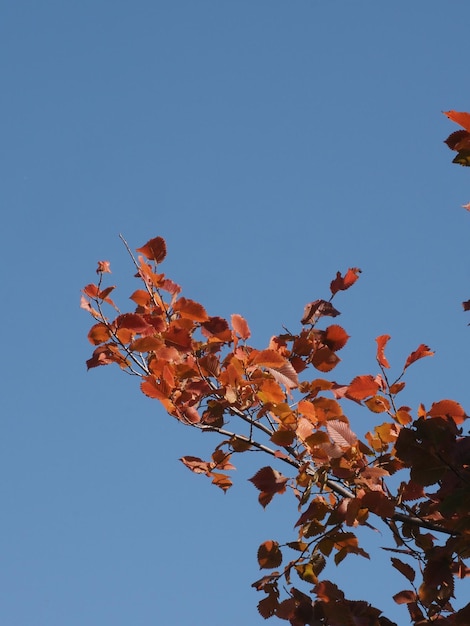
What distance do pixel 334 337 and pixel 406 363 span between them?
0.90ft

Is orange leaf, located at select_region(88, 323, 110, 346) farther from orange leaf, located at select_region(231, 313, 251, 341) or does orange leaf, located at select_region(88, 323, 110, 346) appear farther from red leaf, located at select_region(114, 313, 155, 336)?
orange leaf, located at select_region(231, 313, 251, 341)

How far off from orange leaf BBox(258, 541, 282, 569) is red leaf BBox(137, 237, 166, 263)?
1.04 m

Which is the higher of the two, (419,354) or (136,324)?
(136,324)

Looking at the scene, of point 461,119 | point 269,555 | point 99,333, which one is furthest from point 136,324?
point 461,119

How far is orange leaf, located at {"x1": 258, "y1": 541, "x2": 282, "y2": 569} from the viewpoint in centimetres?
257

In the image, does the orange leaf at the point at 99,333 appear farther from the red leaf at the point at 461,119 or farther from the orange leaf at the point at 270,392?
the red leaf at the point at 461,119

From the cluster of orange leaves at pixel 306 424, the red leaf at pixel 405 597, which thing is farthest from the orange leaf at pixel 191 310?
the red leaf at pixel 405 597

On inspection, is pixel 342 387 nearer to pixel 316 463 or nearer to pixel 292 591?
pixel 316 463

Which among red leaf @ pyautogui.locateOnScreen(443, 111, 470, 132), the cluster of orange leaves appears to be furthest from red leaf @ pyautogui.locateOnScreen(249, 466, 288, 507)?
red leaf @ pyautogui.locateOnScreen(443, 111, 470, 132)

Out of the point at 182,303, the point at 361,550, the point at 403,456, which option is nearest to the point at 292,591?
the point at 361,550

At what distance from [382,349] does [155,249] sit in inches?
34.1

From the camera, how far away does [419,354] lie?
2.67m

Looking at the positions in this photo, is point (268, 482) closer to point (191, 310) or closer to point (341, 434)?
point (341, 434)

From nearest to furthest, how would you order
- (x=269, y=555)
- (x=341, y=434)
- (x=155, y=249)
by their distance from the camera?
(x=341, y=434) < (x=269, y=555) < (x=155, y=249)
